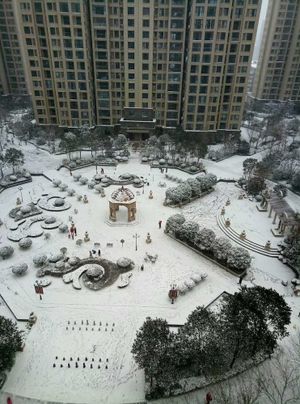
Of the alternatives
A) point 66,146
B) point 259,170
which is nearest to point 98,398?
point 259,170

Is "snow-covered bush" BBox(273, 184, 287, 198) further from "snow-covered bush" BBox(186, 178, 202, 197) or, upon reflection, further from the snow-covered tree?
the snow-covered tree

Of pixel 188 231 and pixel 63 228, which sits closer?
pixel 188 231

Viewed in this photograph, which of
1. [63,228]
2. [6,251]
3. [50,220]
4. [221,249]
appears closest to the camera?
[221,249]

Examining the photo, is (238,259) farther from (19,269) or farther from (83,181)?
(83,181)

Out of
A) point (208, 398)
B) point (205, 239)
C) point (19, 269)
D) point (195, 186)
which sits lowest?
point (208, 398)

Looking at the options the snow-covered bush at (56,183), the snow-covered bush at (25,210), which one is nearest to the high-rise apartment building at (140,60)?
the snow-covered bush at (56,183)

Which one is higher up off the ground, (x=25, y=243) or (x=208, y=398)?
(x=25, y=243)

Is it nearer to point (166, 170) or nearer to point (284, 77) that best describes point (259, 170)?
point (166, 170)

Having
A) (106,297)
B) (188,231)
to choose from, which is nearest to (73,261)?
(106,297)
